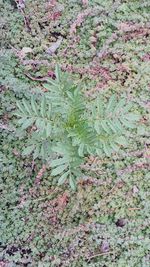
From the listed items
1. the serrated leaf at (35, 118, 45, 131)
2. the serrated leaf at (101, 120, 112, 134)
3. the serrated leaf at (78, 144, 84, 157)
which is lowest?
the serrated leaf at (78, 144, 84, 157)

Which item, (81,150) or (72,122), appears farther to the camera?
(72,122)

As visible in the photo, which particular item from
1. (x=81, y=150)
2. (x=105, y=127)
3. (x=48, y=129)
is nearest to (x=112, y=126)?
(x=105, y=127)

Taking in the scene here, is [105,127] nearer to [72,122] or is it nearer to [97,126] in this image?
[97,126]

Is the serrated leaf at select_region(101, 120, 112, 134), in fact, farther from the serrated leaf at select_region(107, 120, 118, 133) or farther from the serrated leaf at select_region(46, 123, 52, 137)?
the serrated leaf at select_region(46, 123, 52, 137)

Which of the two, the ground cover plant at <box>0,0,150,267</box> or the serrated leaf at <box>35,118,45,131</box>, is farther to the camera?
the ground cover plant at <box>0,0,150,267</box>

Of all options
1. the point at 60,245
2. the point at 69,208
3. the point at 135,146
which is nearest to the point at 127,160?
the point at 135,146

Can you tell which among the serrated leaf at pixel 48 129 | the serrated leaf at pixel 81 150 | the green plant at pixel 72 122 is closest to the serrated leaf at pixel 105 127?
the green plant at pixel 72 122

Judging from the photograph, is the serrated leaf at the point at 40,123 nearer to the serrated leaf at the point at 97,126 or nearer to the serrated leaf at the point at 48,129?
the serrated leaf at the point at 48,129

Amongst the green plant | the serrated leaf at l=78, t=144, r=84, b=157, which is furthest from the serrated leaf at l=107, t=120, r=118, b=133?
the serrated leaf at l=78, t=144, r=84, b=157
